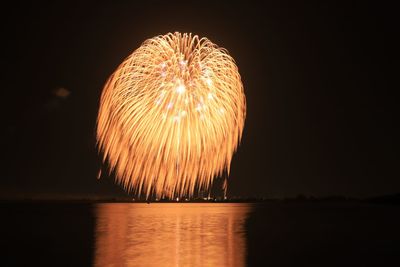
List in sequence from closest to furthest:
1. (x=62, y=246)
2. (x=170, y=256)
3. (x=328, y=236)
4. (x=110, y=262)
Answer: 1. (x=110, y=262)
2. (x=170, y=256)
3. (x=62, y=246)
4. (x=328, y=236)

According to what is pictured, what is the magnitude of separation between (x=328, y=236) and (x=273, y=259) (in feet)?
67.9

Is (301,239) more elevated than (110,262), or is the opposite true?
(301,239)

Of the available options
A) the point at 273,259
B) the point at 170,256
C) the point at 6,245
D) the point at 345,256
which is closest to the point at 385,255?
the point at 345,256

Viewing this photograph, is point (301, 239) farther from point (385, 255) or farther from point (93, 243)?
point (93, 243)

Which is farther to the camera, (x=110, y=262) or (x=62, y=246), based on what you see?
(x=62, y=246)

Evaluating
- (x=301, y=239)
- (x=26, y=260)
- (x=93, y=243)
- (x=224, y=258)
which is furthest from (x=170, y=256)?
(x=301, y=239)

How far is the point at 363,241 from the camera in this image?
46.1 m

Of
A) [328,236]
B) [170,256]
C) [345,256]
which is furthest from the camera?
[328,236]

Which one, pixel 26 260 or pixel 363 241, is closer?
pixel 26 260

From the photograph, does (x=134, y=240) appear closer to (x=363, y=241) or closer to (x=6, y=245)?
(x=6, y=245)

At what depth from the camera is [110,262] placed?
29.8 m

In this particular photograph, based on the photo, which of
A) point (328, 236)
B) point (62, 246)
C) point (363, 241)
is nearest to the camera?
point (62, 246)

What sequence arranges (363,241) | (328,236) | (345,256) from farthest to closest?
(328,236)
(363,241)
(345,256)

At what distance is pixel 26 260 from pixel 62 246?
930cm
